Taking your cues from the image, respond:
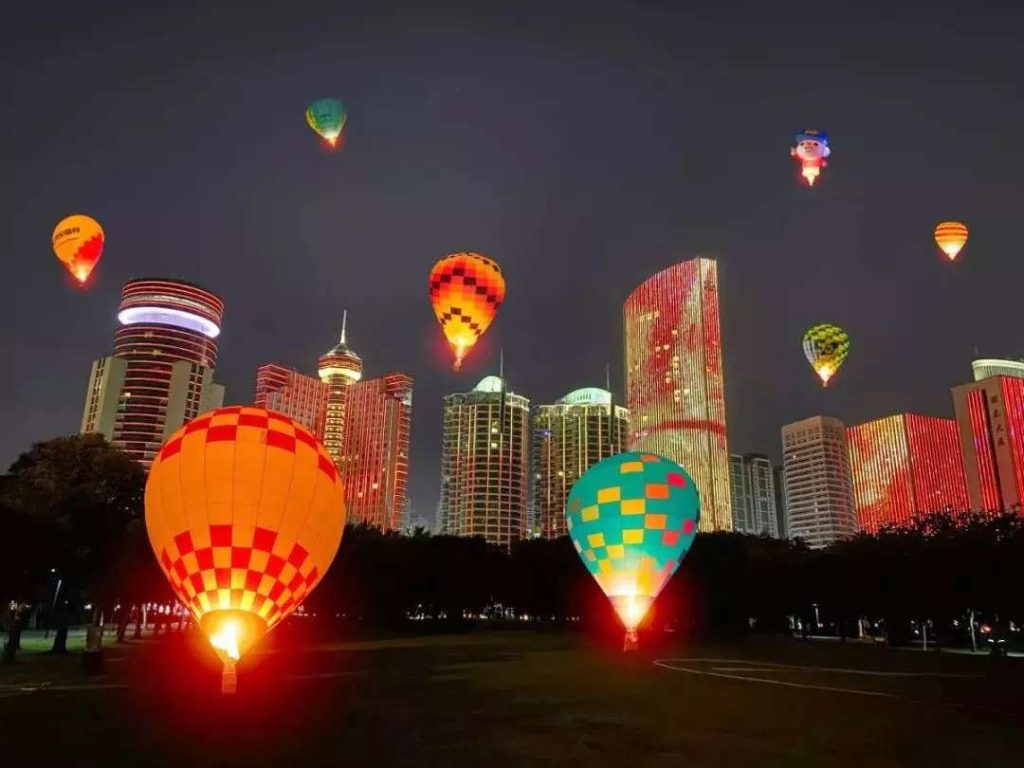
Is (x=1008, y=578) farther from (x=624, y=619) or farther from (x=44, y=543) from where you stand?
(x=44, y=543)

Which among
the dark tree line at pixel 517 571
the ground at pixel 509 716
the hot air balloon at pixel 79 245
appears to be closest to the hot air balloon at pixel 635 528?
the ground at pixel 509 716

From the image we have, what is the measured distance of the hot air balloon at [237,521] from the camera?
48.8 feet

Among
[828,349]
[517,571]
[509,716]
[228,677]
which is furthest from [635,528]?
[517,571]

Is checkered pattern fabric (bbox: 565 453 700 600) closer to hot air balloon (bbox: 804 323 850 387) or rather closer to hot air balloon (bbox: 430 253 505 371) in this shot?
hot air balloon (bbox: 430 253 505 371)

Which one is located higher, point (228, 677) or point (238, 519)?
point (238, 519)

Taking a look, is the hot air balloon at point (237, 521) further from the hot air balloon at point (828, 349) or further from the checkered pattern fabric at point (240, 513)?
the hot air balloon at point (828, 349)

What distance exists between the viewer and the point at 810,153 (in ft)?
160

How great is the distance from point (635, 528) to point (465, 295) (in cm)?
1257

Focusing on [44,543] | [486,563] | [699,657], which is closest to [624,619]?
[699,657]

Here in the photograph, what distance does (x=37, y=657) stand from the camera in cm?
3105

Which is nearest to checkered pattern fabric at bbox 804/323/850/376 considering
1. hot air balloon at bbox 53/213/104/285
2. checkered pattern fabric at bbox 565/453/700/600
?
checkered pattern fabric at bbox 565/453/700/600

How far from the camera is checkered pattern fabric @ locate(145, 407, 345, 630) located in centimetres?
1495

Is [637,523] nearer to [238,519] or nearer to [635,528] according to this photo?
[635,528]

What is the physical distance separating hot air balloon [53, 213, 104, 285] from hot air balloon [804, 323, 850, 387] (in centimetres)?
4454
